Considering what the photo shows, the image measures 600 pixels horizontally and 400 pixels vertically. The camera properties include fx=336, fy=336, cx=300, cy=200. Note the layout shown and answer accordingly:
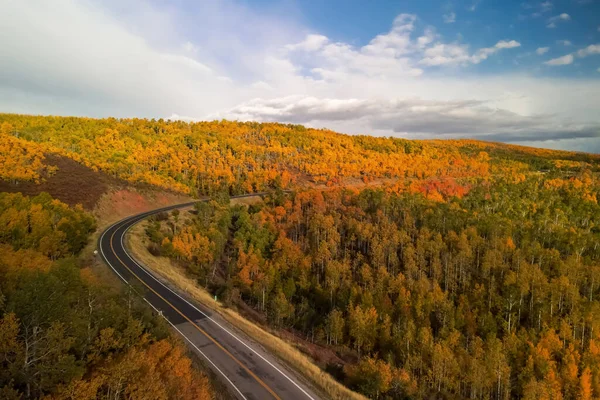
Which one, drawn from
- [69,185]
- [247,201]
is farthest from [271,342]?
[247,201]

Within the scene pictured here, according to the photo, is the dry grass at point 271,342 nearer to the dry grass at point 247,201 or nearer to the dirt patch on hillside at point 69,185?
the dirt patch on hillside at point 69,185

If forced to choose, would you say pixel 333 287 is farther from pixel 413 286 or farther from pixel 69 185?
pixel 69 185

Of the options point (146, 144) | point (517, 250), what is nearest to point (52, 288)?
point (517, 250)

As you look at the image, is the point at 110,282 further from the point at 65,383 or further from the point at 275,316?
the point at 275,316

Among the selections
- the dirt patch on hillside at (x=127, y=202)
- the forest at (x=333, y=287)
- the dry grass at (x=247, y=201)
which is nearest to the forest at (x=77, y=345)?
the forest at (x=333, y=287)

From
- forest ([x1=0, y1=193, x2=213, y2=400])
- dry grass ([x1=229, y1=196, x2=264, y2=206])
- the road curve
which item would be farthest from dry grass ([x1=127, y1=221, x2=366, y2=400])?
dry grass ([x1=229, y1=196, x2=264, y2=206])
